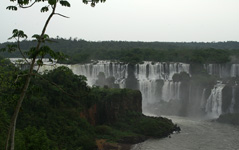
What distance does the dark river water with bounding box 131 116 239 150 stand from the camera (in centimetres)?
3288

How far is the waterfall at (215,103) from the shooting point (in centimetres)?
5153

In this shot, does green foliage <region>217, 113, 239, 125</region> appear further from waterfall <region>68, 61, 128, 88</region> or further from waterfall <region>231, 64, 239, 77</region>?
waterfall <region>68, 61, 128, 88</region>

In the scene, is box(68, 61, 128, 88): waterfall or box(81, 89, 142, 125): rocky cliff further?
box(68, 61, 128, 88): waterfall

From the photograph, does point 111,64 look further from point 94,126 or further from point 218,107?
point 94,126

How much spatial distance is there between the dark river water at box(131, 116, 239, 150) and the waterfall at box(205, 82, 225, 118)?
8.19 meters

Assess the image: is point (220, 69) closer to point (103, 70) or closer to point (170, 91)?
point (170, 91)

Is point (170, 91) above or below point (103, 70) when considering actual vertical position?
below

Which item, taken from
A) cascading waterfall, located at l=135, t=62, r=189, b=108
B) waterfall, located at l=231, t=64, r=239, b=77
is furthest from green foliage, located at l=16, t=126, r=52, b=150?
waterfall, located at l=231, t=64, r=239, b=77

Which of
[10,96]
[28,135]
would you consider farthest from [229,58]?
[10,96]

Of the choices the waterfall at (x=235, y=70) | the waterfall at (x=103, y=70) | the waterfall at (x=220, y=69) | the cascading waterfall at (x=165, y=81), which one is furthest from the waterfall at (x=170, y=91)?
the waterfall at (x=235, y=70)

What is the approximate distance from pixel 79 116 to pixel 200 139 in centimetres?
1172

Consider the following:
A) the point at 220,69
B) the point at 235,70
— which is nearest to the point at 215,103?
the point at 235,70

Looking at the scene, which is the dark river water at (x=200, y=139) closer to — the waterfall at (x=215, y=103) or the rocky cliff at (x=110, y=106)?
the rocky cliff at (x=110, y=106)

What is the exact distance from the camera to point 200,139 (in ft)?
116
